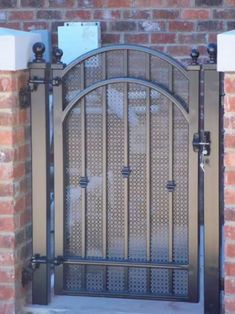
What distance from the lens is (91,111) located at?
173 inches

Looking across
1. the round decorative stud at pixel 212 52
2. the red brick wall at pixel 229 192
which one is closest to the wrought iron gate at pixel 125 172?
the round decorative stud at pixel 212 52

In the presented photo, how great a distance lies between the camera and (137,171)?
14.4 ft

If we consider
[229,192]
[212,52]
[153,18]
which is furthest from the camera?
[153,18]

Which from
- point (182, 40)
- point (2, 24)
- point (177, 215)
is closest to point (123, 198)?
point (177, 215)

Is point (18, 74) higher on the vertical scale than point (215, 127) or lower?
higher

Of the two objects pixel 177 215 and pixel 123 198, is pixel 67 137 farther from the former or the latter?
pixel 177 215

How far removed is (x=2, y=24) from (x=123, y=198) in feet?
7.41

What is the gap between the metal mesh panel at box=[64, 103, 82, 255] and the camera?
14.5ft

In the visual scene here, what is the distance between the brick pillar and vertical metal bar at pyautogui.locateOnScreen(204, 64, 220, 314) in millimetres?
941

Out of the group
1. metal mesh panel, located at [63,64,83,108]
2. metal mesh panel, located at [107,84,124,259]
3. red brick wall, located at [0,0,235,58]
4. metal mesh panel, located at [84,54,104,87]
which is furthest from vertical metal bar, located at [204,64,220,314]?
red brick wall, located at [0,0,235,58]

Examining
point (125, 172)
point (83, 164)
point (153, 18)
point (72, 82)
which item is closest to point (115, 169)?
point (125, 172)

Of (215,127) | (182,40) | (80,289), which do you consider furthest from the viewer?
(182,40)

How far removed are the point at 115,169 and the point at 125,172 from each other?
0.20 ft

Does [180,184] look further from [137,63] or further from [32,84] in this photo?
[32,84]
